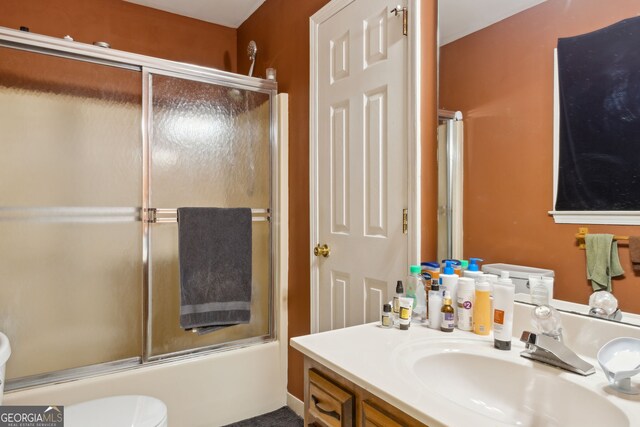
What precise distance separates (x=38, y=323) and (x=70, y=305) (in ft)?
0.48

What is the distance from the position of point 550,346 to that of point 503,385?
16 centimetres

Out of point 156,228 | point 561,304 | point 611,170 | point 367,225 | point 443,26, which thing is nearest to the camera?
point 611,170

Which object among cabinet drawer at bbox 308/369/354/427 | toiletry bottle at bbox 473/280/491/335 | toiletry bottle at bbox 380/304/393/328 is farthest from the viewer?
toiletry bottle at bbox 380/304/393/328

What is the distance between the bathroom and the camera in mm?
1147

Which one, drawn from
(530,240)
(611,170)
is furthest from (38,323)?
(611,170)

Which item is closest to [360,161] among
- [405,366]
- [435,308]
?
[435,308]

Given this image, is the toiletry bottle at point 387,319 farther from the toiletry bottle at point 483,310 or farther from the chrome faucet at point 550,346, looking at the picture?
the chrome faucet at point 550,346

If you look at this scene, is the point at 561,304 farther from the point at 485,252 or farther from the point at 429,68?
the point at 429,68

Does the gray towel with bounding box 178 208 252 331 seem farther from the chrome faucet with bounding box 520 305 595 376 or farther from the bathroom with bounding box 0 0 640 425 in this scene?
the chrome faucet with bounding box 520 305 595 376

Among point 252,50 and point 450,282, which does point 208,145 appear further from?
point 450,282

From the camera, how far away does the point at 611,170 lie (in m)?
1.02

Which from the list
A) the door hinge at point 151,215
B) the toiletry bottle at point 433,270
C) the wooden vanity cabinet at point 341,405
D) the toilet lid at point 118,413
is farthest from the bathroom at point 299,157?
the door hinge at point 151,215

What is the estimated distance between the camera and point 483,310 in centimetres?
120

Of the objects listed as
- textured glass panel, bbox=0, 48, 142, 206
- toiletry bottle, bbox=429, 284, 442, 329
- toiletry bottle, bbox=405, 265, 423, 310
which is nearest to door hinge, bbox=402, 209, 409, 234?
toiletry bottle, bbox=405, 265, 423, 310
